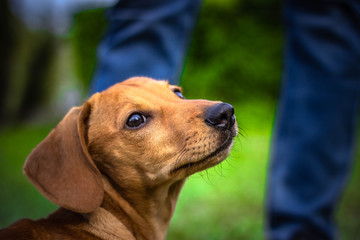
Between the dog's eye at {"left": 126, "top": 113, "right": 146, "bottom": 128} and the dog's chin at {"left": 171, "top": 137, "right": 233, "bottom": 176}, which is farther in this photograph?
the dog's eye at {"left": 126, "top": 113, "right": 146, "bottom": 128}

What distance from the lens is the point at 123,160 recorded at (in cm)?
220

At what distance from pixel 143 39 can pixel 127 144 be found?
114cm

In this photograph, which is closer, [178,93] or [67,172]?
[67,172]

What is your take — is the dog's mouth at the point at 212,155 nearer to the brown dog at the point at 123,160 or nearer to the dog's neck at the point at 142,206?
the brown dog at the point at 123,160

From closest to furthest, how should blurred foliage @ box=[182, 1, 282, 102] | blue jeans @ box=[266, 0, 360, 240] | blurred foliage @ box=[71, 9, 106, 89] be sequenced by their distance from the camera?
1. blue jeans @ box=[266, 0, 360, 240]
2. blurred foliage @ box=[182, 1, 282, 102]
3. blurred foliage @ box=[71, 9, 106, 89]

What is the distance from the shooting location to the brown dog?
2008 millimetres

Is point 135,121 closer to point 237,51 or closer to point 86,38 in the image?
point 237,51

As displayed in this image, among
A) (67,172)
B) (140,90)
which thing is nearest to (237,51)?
(140,90)

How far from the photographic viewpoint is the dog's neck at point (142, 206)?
2186 millimetres

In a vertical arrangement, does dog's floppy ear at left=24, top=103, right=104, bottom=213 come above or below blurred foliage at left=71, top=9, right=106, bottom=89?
above

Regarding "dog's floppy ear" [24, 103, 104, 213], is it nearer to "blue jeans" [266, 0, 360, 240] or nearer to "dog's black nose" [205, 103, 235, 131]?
"dog's black nose" [205, 103, 235, 131]

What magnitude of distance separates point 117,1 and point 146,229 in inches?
65.0

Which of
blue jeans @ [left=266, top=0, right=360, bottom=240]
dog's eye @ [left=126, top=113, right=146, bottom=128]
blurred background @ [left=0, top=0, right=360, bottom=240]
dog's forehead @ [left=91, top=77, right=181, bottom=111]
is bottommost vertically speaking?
blurred background @ [left=0, top=0, right=360, bottom=240]

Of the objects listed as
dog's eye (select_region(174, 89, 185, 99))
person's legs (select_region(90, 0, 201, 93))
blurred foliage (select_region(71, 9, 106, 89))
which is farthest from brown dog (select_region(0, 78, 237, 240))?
blurred foliage (select_region(71, 9, 106, 89))
